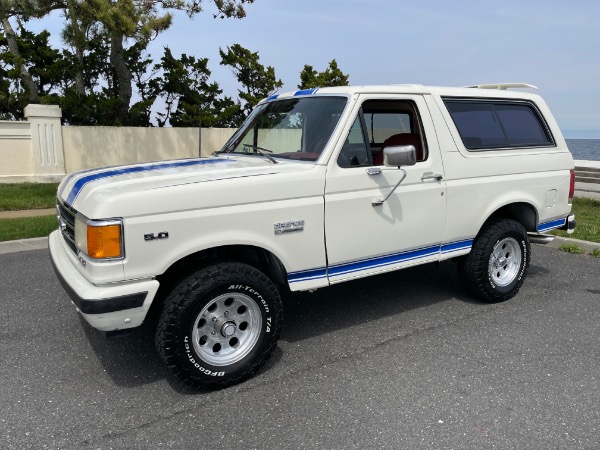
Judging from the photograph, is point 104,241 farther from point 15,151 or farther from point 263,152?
point 15,151

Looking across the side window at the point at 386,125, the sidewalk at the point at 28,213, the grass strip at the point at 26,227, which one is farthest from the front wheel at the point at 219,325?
the sidewalk at the point at 28,213

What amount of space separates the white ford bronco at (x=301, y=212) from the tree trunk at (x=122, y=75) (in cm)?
1333

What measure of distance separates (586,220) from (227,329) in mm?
8056

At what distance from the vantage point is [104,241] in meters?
3.06

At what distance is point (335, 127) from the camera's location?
3.99 metres

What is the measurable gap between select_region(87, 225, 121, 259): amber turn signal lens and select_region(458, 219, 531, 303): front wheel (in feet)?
10.8

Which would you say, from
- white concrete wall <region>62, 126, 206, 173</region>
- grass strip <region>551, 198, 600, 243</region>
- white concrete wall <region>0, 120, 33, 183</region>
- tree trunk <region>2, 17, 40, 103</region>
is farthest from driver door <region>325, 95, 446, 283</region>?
tree trunk <region>2, 17, 40, 103</region>

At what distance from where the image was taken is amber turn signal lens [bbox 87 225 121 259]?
305 centimetres

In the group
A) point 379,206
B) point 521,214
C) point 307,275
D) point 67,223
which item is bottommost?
point 307,275

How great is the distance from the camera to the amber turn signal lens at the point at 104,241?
3055 mm

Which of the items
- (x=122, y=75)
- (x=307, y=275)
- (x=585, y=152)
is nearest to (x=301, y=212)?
(x=307, y=275)

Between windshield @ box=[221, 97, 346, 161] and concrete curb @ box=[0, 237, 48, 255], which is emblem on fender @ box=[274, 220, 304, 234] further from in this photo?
concrete curb @ box=[0, 237, 48, 255]

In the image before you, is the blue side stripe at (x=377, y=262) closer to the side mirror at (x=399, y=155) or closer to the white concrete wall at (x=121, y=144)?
the side mirror at (x=399, y=155)

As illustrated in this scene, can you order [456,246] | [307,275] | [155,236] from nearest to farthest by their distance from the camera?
[155,236] < [307,275] < [456,246]
